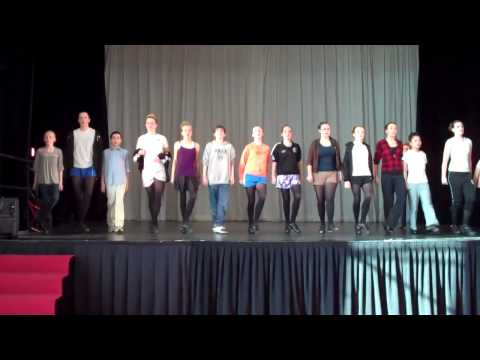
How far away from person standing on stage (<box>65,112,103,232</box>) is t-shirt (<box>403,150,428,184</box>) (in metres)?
4.21

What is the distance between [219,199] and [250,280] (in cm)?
142

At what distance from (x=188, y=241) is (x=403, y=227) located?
360 cm

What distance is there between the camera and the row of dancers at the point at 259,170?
21.7 ft

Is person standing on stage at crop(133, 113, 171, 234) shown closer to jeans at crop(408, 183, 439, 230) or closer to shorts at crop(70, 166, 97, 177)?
shorts at crop(70, 166, 97, 177)

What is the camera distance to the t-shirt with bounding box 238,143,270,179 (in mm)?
6699

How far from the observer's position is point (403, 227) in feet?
25.1

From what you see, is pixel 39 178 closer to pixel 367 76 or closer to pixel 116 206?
pixel 116 206

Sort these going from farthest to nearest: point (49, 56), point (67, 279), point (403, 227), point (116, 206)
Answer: point (49, 56) < point (403, 227) < point (116, 206) < point (67, 279)

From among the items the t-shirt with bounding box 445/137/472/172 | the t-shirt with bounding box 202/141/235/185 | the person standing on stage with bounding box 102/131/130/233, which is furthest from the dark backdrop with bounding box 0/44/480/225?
the t-shirt with bounding box 202/141/235/185

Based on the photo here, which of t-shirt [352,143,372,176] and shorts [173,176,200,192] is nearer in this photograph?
t-shirt [352,143,372,176]
